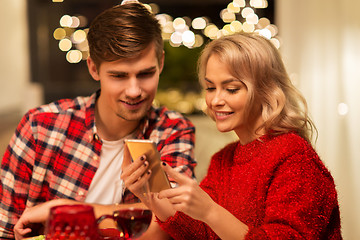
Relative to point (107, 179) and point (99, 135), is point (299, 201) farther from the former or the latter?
point (99, 135)

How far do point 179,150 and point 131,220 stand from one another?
30.9 inches

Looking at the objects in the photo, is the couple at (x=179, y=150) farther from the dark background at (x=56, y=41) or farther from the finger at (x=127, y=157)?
the dark background at (x=56, y=41)

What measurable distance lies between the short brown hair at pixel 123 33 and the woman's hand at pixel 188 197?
80cm

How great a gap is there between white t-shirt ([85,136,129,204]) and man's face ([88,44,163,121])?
0.19m

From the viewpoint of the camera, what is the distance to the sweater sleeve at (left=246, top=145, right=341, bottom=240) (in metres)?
1.28

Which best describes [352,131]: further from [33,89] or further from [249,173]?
[33,89]

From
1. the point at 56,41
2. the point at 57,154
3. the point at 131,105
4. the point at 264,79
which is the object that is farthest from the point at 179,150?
the point at 56,41

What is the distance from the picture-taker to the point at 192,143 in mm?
2070

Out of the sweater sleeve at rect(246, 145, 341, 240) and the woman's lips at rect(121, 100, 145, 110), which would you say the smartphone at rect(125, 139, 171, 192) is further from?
the woman's lips at rect(121, 100, 145, 110)

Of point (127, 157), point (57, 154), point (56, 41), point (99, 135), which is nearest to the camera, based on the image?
point (127, 157)

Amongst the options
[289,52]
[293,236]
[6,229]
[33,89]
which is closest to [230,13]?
[289,52]

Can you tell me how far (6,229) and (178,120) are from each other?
2.88ft

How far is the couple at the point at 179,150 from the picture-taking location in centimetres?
132

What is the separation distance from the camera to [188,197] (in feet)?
4.04
